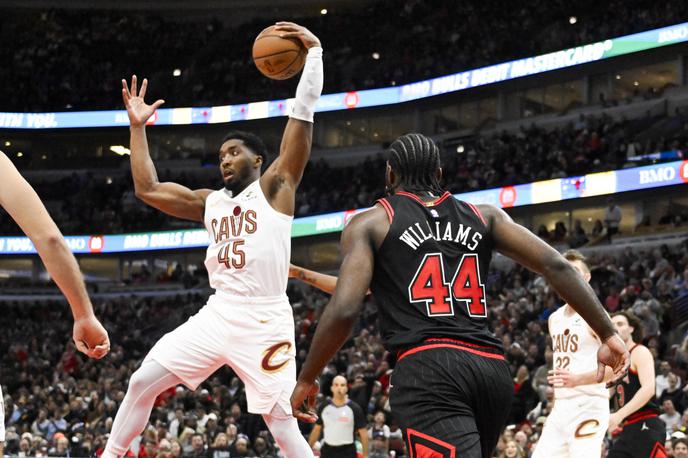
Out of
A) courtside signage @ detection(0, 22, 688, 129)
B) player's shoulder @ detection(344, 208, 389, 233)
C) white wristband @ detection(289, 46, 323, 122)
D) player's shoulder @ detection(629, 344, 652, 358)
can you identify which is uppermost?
courtside signage @ detection(0, 22, 688, 129)

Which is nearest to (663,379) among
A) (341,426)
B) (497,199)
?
(341,426)

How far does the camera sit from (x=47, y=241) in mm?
3207

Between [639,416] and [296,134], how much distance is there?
363cm

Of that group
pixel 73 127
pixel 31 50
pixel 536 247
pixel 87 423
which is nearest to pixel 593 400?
pixel 536 247

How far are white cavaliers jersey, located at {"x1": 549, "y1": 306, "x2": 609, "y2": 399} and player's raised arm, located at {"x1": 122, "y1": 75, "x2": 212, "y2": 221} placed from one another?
317 cm

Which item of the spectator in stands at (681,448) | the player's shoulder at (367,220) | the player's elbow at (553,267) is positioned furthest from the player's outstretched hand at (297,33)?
the spectator in stands at (681,448)

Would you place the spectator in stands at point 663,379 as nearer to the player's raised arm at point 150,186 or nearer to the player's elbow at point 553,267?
the player's raised arm at point 150,186

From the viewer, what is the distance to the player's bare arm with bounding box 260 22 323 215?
5707 millimetres

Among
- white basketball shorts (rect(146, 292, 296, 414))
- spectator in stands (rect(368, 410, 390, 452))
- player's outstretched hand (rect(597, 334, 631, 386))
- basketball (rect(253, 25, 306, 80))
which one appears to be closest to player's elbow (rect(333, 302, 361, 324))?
player's outstretched hand (rect(597, 334, 631, 386))

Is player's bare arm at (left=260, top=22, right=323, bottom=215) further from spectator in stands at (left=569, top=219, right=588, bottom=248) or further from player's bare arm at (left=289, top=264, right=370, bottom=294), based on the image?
spectator in stands at (left=569, top=219, right=588, bottom=248)

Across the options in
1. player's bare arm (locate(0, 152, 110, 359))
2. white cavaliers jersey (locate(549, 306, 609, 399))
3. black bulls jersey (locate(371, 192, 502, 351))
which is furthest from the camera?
white cavaliers jersey (locate(549, 306, 609, 399))

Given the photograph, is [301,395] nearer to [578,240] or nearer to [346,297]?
[346,297]

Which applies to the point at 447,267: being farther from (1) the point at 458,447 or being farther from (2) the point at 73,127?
(2) the point at 73,127

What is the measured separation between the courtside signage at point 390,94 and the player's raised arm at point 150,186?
2570 centimetres
